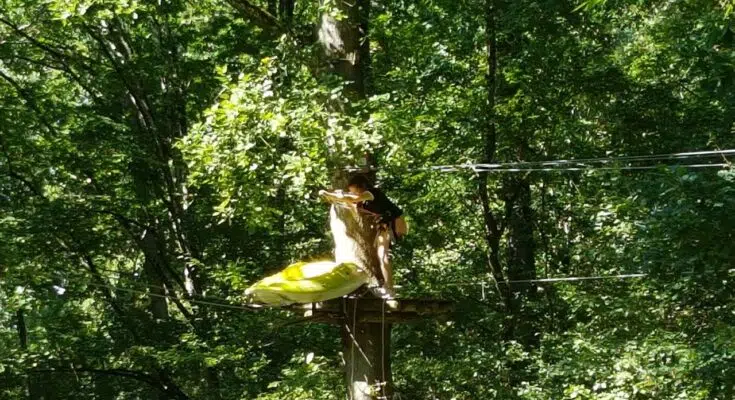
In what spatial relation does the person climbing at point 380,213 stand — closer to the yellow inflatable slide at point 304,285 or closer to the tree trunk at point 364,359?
the tree trunk at point 364,359

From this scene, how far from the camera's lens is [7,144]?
27.4ft

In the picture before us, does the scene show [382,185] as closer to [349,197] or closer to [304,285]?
[349,197]

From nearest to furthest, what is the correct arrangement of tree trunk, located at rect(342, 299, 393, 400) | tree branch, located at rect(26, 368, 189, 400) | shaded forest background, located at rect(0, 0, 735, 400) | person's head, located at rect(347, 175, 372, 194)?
person's head, located at rect(347, 175, 372, 194) → tree trunk, located at rect(342, 299, 393, 400) → shaded forest background, located at rect(0, 0, 735, 400) → tree branch, located at rect(26, 368, 189, 400)

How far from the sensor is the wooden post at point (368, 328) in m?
4.88

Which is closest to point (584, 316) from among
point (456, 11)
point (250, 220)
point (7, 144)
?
point (456, 11)

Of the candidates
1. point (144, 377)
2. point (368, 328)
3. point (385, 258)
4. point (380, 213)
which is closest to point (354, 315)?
point (368, 328)

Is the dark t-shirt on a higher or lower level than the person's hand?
lower

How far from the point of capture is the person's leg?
195 inches

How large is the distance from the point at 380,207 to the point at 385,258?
0.35 metres

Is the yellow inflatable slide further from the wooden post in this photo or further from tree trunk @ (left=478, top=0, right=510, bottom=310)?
tree trunk @ (left=478, top=0, right=510, bottom=310)

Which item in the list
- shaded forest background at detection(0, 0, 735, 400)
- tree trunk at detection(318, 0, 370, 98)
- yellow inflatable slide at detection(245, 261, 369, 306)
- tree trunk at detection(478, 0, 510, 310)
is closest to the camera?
yellow inflatable slide at detection(245, 261, 369, 306)

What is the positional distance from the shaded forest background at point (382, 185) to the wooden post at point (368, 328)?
2.45 feet

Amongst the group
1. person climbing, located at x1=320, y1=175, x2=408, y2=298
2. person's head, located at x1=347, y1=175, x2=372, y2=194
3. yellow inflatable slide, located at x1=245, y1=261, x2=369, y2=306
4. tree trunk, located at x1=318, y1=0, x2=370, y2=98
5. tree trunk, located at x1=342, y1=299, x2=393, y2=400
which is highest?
tree trunk, located at x1=318, y1=0, x2=370, y2=98

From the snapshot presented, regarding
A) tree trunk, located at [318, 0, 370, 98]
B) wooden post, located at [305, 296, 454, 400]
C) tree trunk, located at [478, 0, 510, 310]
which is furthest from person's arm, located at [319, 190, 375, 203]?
tree trunk, located at [478, 0, 510, 310]
